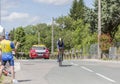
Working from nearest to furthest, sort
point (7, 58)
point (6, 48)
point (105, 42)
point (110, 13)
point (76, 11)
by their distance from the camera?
point (6, 48) → point (7, 58) → point (105, 42) → point (110, 13) → point (76, 11)

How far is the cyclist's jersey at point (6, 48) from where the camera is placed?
15992mm

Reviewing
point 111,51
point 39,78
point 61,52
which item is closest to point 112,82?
point 39,78

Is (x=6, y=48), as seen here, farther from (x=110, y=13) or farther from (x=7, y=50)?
(x=110, y=13)

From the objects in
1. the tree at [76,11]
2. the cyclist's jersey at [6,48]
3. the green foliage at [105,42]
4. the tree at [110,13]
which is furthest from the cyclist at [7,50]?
the tree at [76,11]

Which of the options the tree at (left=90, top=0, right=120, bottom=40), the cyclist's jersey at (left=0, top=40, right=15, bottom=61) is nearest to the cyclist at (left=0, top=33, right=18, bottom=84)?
the cyclist's jersey at (left=0, top=40, right=15, bottom=61)

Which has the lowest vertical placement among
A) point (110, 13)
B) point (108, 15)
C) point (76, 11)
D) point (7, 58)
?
point (7, 58)

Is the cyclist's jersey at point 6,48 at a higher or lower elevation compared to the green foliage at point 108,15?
lower

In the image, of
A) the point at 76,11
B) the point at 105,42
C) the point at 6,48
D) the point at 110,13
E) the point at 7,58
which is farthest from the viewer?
the point at 76,11

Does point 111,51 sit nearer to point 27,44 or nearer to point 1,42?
point 1,42

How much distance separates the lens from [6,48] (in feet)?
52.8

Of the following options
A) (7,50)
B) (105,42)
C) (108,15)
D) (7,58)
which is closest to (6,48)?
(7,50)

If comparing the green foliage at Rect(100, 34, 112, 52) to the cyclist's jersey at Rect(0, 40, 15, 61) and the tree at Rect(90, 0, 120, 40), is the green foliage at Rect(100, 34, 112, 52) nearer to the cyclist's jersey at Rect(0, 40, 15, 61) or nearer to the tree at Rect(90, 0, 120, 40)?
the tree at Rect(90, 0, 120, 40)

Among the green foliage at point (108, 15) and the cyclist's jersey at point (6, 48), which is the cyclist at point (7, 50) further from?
the green foliage at point (108, 15)

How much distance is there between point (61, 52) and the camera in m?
28.0
